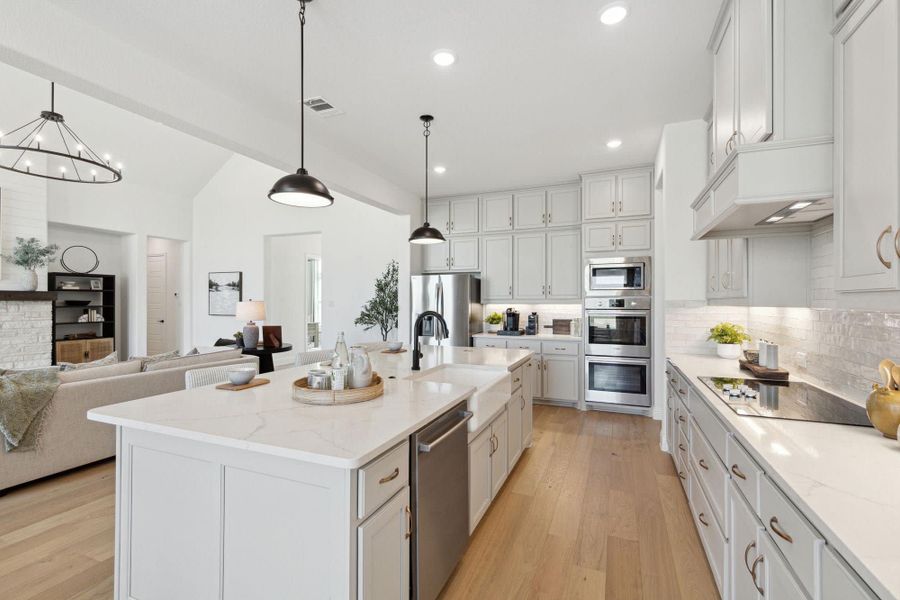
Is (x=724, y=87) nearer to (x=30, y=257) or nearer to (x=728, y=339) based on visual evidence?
(x=728, y=339)

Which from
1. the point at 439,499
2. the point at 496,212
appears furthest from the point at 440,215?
the point at 439,499

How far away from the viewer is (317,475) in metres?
1.29

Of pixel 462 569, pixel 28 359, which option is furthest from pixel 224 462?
pixel 28 359

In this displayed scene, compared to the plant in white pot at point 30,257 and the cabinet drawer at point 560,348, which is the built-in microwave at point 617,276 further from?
the plant in white pot at point 30,257

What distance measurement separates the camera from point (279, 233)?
727cm

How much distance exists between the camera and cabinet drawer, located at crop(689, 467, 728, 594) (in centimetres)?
175

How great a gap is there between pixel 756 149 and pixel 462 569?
2208 mm

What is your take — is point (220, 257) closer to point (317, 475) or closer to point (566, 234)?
point (566, 234)

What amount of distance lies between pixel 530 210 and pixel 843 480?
4765 millimetres

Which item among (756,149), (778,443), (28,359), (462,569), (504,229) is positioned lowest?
(462,569)

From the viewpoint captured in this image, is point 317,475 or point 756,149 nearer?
point 317,475

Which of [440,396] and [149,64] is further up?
[149,64]

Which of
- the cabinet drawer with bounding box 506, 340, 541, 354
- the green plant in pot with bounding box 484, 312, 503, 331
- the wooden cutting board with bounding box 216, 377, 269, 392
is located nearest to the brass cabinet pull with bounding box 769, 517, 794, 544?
the wooden cutting board with bounding box 216, 377, 269, 392

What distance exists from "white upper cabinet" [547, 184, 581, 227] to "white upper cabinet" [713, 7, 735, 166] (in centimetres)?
292
